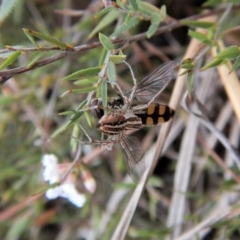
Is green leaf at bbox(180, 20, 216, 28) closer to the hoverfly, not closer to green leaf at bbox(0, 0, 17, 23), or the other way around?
the hoverfly

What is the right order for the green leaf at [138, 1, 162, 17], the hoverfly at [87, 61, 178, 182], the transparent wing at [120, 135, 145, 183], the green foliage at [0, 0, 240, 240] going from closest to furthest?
the hoverfly at [87, 61, 178, 182], the transparent wing at [120, 135, 145, 183], the green leaf at [138, 1, 162, 17], the green foliage at [0, 0, 240, 240]

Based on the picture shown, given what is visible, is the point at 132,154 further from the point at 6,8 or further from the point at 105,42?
the point at 6,8

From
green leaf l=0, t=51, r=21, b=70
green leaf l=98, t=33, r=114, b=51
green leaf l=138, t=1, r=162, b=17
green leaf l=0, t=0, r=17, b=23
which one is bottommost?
green leaf l=138, t=1, r=162, b=17

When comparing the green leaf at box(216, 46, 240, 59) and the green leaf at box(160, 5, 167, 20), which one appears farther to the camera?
the green leaf at box(160, 5, 167, 20)

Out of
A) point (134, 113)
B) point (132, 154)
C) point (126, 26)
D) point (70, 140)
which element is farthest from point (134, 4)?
→ point (70, 140)

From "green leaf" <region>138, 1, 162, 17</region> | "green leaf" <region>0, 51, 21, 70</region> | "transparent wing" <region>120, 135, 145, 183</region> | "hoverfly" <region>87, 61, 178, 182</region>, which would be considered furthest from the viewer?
"green leaf" <region>138, 1, 162, 17</region>

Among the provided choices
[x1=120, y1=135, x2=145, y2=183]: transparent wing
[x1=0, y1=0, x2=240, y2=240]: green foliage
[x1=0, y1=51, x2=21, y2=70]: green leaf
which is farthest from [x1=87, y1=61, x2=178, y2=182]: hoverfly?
[x1=0, y1=0, x2=240, y2=240]: green foliage

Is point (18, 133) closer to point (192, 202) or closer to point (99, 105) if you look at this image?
point (192, 202)

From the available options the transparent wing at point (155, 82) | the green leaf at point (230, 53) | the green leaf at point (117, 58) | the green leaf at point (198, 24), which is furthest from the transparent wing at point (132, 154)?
the green leaf at point (198, 24)
